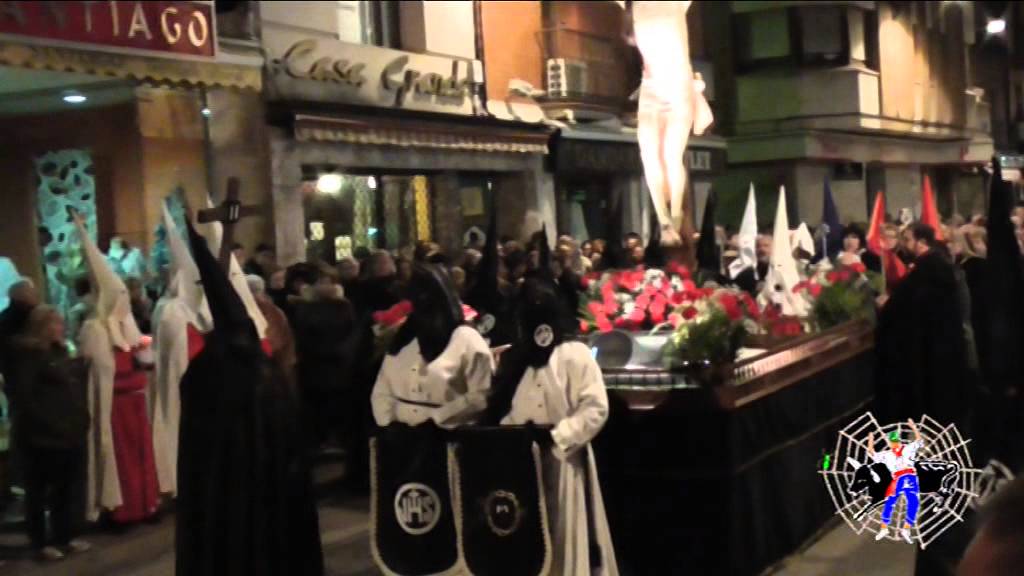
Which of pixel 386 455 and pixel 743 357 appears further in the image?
pixel 743 357

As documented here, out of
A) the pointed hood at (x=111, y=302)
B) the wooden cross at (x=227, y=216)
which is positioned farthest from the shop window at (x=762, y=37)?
the wooden cross at (x=227, y=216)

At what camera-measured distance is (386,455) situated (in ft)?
20.0

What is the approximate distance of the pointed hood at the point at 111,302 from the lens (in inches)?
350

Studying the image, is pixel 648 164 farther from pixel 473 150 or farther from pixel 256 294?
pixel 473 150

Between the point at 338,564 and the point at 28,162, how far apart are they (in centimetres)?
734

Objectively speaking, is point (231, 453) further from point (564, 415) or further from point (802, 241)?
point (802, 241)

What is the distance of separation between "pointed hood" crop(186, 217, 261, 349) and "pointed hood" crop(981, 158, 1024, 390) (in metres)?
Answer: 3.51

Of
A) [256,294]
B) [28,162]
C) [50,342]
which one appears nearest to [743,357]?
[256,294]

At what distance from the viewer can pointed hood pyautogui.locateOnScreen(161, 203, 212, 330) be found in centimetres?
684

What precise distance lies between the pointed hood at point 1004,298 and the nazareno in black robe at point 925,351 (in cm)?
25

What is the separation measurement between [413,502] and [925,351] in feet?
8.97

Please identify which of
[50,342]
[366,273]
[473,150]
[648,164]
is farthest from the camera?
[473,150]

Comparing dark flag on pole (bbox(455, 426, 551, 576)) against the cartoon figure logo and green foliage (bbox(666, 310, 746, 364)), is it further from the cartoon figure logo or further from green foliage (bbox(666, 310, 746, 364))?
the cartoon figure logo

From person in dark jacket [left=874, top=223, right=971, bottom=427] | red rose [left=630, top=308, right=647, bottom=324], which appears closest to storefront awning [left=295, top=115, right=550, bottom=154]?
red rose [left=630, top=308, right=647, bottom=324]
